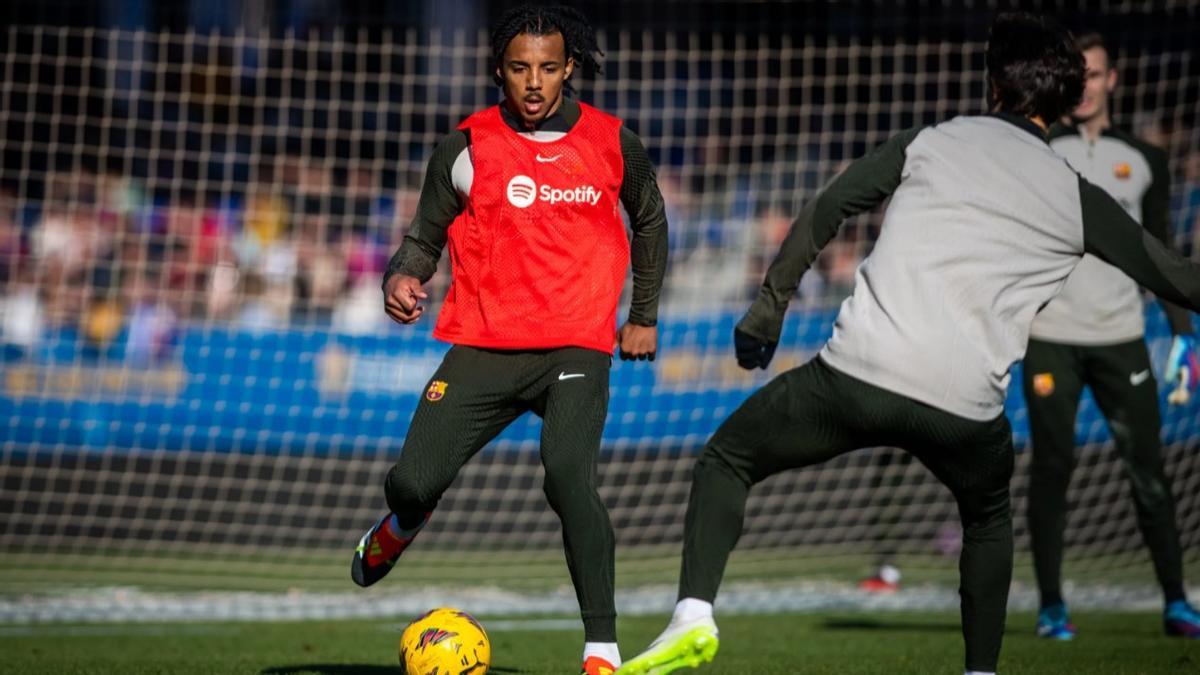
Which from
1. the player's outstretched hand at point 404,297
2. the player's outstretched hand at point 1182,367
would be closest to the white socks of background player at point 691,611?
the player's outstretched hand at point 404,297

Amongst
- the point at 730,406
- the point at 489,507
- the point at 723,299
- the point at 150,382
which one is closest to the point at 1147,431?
the point at 730,406

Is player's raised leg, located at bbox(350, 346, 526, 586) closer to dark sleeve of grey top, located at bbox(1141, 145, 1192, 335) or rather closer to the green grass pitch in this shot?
the green grass pitch

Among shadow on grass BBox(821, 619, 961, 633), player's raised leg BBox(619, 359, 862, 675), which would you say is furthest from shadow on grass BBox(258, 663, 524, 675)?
shadow on grass BBox(821, 619, 961, 633)

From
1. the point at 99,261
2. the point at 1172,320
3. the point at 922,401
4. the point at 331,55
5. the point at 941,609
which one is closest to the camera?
the point at 922,401

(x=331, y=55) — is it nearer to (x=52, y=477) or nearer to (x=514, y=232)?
(x=52, y=477)

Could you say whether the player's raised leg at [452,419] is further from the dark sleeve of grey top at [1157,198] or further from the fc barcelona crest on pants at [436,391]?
the dark sleeve of grey top at [1157,198]

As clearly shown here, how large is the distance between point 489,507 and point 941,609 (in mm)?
3632

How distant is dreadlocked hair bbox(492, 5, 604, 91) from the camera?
4863 mm

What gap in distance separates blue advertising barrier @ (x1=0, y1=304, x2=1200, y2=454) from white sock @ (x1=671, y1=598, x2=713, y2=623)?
21.3 feet

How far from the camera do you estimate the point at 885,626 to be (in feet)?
26.1

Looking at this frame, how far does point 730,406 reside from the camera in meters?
10.7

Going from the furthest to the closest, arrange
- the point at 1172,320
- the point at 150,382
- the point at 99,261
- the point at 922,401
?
1. the point at 99,261
2. the point at 150,382
3. the point at 1172,320
4. the point at 922,401

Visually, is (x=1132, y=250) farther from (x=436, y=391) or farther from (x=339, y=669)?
(x=339, y=669)

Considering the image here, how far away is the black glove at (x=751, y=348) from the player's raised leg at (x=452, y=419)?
0.84 m
